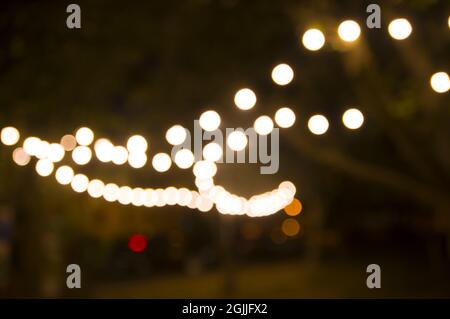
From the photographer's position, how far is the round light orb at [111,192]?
682cm

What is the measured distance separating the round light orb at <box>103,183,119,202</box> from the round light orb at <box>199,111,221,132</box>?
2.26 m

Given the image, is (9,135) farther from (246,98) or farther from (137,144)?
(246,98)

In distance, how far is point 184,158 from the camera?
5488 mm

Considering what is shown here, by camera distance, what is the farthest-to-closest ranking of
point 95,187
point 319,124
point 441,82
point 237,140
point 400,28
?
point 95,187 → point 237,140 → point 319,124 → point 441,82 → point 400,28

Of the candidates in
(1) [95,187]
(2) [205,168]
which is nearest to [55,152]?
(1) [95,187]

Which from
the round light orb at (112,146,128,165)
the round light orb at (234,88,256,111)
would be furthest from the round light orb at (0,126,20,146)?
the round light orb at (234,88,256,111)

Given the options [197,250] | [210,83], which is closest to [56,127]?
[210,83]

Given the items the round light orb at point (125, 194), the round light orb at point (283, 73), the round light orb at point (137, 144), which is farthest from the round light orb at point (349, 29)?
the round light orb at point (125, 194)

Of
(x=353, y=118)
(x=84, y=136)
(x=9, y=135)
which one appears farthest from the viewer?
(x=84, y=136)

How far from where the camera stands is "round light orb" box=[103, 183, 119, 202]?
6817 millimetres

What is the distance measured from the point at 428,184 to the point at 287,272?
47.8 feet

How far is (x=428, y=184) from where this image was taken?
5449 millimetres

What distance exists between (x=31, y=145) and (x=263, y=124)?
1.90 m
